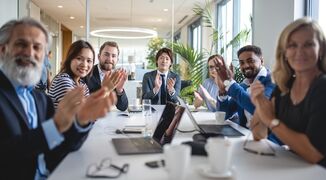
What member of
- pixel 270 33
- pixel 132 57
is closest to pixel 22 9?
pixel 132 57

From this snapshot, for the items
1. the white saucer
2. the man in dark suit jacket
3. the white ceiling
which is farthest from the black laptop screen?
the white ceiling

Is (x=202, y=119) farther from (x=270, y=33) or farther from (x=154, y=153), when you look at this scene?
(x=270, y=33)

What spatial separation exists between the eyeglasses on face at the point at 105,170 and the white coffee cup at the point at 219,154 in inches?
12.0

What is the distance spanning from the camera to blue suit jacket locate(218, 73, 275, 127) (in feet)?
6.97

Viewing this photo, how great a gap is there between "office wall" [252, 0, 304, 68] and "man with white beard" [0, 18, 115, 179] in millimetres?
2677

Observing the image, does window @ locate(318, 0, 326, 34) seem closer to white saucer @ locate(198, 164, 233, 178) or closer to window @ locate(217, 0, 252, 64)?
window @ locate(217, 0, 252, 64)

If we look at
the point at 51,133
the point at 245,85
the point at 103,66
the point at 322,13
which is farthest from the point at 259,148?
the point at 322,13

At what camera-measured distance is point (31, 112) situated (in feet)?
4.66

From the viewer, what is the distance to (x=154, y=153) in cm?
137

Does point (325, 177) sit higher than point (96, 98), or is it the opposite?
point (96, 98)

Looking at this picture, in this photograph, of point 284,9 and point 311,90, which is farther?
point 284,9

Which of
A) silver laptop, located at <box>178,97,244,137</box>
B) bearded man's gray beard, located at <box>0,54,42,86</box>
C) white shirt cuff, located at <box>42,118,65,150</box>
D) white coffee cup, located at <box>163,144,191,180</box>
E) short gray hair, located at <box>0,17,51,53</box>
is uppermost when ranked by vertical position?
short gray hair, located at <box>0,17,51,53</box>

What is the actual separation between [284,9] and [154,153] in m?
2.97

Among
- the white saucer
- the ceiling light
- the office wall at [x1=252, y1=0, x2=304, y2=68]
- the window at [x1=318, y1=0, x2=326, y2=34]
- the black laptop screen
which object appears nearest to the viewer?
the white saucer
